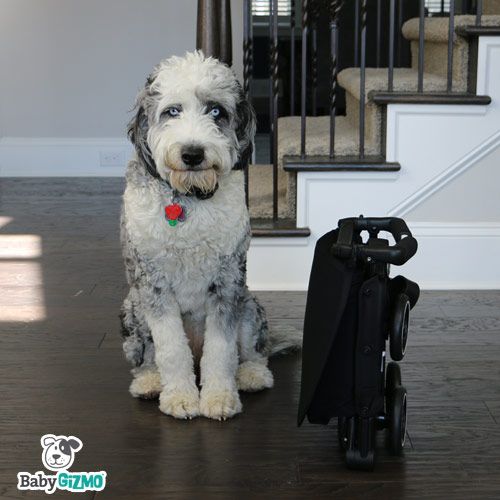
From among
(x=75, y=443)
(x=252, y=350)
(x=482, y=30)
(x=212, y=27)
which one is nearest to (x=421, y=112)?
(x=482, y=30)

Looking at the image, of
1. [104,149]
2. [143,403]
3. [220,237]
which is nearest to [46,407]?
[143,403]

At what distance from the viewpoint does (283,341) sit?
2.77 meters

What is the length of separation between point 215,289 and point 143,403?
374 millimetres

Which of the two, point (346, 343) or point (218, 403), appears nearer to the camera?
point (346, 343)

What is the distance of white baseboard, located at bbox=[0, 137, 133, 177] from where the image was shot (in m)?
5.96

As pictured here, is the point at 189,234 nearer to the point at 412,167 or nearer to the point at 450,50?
the point at 412,167

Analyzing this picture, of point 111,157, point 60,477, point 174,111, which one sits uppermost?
point 174,111

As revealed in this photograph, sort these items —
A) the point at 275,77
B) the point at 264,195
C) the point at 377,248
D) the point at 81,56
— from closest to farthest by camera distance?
the point at 377,248 < the point at 275,77 < the point at 264,195 < the point at 81,56

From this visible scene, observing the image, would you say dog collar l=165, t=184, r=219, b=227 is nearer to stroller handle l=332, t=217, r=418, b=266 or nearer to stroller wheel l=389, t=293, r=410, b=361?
stroller handle l=332, t=217, r=418, b=266

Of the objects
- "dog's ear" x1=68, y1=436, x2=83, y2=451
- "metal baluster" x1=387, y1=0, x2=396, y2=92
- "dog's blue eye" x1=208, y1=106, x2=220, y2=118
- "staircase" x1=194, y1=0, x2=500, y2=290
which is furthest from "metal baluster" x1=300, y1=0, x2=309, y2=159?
"dog's ear" x1=68, y1=436, x2=83, y2=451

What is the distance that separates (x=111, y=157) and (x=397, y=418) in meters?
4.19

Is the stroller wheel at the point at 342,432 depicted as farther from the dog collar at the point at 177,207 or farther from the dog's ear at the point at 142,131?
the dog's ear at the point at 142,131

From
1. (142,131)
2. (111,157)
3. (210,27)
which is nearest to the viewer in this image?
(142,131)

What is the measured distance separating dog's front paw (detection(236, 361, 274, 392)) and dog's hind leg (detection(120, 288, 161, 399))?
0.74 ft
